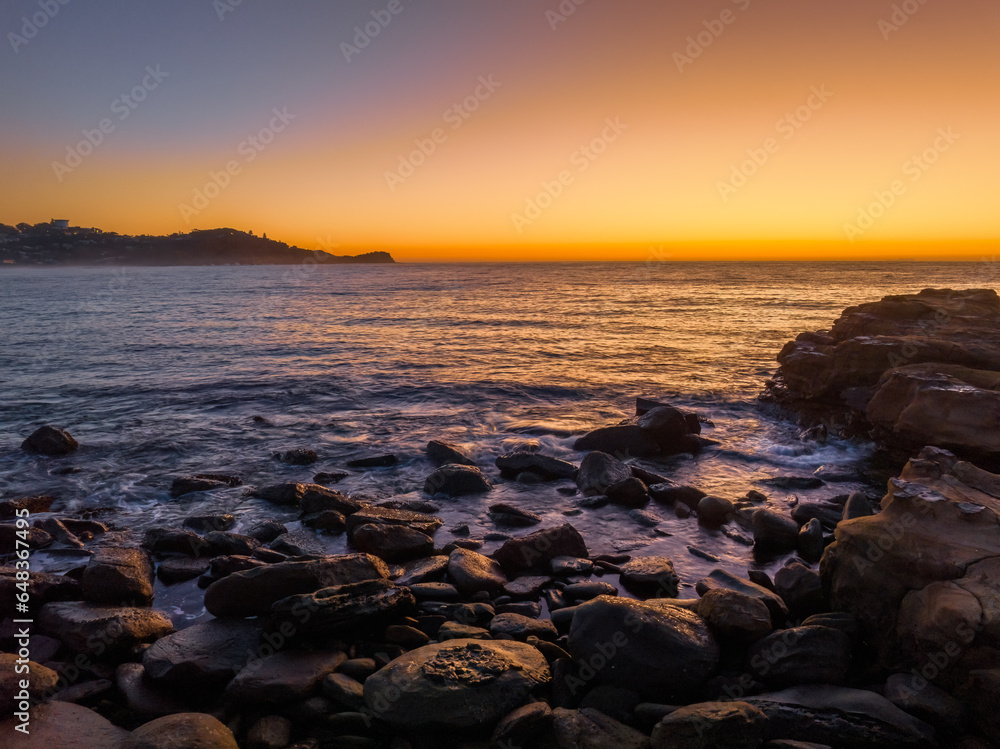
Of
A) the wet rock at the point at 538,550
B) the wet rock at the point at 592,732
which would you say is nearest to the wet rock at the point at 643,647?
the wet rock at the point at 592,732

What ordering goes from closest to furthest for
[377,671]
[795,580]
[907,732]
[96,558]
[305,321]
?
1. [907,732]
2. [377,671]
3. [795,580]
4. [96,558]
5. [305,321]

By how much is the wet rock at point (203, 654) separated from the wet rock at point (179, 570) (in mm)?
1900

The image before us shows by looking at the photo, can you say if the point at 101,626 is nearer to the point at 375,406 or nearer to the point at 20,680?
the point at 20,680

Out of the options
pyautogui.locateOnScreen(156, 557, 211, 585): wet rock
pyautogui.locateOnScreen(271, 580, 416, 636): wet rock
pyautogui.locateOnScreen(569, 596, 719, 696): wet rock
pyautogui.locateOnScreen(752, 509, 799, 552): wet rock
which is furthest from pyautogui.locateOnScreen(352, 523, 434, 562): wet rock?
pyautogui.locateOnScreen(752, 509, 799, 552): wet rock

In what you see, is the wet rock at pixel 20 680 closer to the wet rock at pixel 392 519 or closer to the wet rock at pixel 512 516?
the wet rock at pixel 392 519

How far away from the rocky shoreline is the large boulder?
2cm

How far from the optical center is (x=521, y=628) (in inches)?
241

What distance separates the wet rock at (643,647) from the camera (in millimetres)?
5172

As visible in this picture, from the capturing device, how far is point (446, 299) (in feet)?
223

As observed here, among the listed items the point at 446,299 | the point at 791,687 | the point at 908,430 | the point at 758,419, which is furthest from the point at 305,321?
the point at 791,687

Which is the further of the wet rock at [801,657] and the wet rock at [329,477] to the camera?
the wet rock at [329,477]

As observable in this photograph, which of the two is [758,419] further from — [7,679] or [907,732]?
[7,679]

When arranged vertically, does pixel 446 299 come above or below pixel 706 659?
above

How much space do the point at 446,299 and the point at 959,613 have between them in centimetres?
6490
